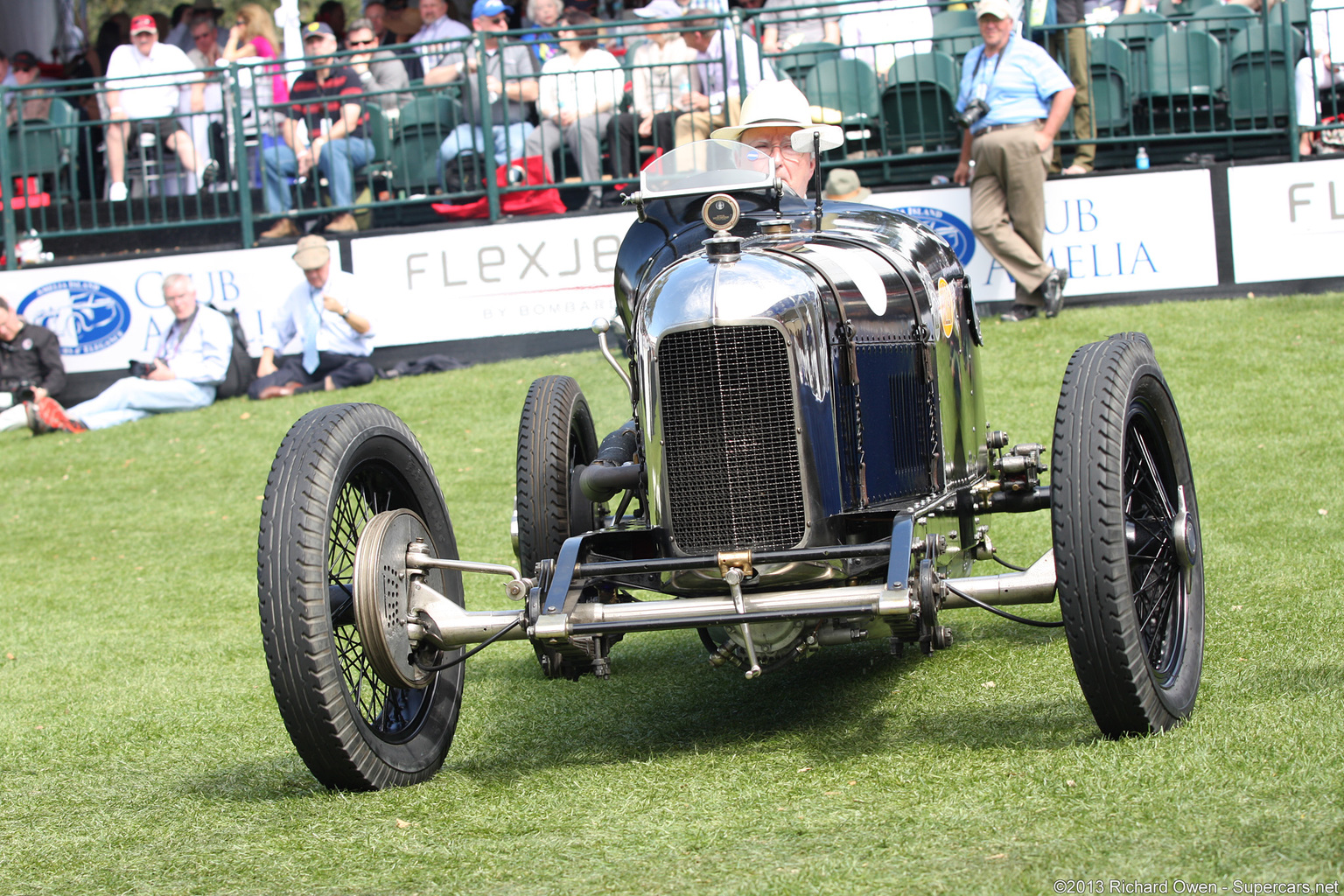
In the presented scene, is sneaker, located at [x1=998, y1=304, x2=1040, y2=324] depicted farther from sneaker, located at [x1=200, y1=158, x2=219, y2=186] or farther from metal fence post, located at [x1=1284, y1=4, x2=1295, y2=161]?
sneaker, located at [x1=200, y1=158, x2=219, y2=186]

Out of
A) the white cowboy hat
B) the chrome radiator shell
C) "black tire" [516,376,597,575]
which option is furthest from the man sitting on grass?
the chrome radiator shell

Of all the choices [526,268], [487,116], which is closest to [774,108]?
[526,268]

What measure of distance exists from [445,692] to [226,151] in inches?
406

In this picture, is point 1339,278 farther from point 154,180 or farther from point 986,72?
point 154,180

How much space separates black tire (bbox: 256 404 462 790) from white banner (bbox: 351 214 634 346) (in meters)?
7.96

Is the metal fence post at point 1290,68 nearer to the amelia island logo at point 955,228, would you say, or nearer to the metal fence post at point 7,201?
the amelia island logo at point 955,228

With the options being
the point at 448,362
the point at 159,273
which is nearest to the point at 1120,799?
the point at 448,362

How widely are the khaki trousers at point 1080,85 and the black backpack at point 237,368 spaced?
7245mm

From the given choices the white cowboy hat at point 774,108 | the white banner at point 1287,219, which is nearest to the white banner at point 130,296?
the white cowboy hat at point 774,108

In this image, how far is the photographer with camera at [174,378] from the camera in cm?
1260

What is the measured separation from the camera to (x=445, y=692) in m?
4.50

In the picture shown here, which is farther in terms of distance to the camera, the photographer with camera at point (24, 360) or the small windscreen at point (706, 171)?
the photographer with camera at point (24, 360)

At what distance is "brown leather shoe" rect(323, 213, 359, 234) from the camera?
1349 cm

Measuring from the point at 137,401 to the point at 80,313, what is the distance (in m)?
1.12
